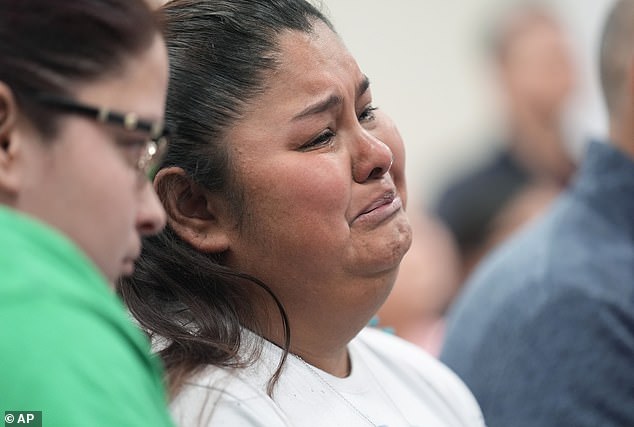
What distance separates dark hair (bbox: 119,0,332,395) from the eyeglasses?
30 cm

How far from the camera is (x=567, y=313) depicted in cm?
184

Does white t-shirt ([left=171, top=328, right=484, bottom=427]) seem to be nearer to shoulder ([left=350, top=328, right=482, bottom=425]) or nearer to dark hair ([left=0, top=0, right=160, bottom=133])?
shoulder ([left=350, top=328, right=482, bottom=425])

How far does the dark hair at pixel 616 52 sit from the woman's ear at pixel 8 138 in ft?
4.77

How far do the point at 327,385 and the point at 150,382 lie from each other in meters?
0.50

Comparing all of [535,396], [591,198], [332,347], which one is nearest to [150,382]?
[332,347]

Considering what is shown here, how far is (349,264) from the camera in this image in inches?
52.4

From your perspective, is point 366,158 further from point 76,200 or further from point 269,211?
point 76,200

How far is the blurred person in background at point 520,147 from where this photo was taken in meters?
3.46

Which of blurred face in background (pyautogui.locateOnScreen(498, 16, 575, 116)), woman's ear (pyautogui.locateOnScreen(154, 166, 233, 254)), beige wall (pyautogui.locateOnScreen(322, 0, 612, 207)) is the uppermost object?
woman's ear (pyautogui.locateOnScreen(154, 166, 233, 254))

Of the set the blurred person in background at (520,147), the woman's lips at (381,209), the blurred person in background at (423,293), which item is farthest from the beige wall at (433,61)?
the woman's lips at (381,209)

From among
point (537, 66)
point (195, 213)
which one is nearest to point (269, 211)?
point (195, 213)

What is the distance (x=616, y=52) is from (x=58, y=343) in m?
1.66

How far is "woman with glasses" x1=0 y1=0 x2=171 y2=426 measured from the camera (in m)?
0.81

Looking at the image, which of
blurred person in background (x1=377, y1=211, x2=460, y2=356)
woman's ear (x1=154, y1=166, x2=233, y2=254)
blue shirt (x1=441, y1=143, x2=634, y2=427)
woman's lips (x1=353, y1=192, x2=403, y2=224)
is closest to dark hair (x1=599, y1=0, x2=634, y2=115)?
blue shirt (x1=441, y1=143, x2=634, y2=427)
